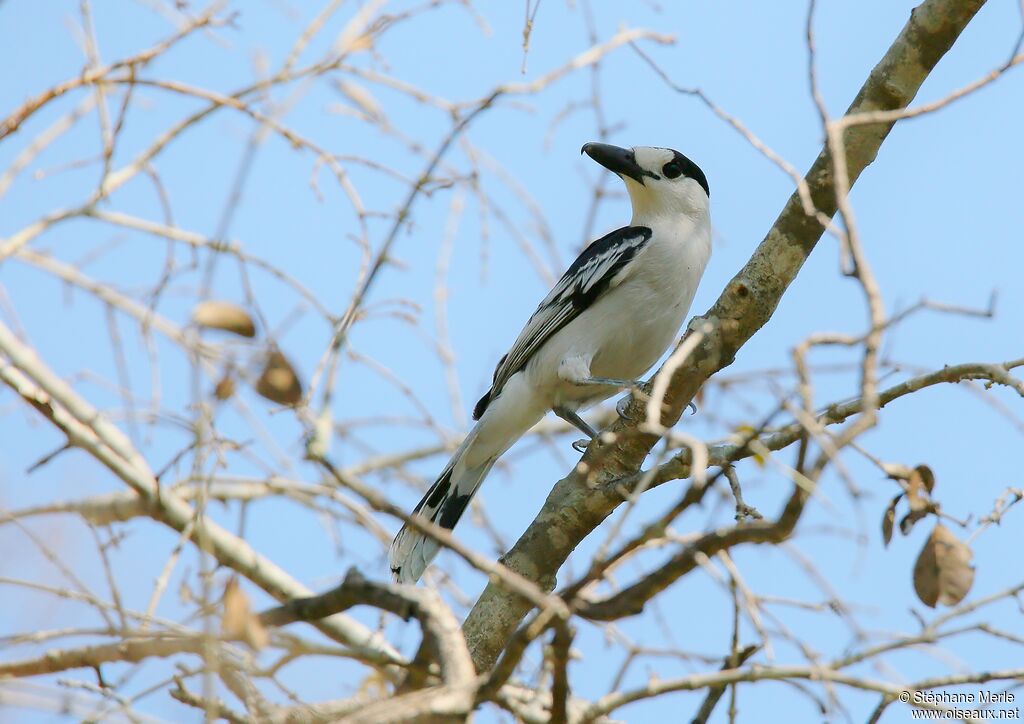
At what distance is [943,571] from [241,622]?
5.52ft

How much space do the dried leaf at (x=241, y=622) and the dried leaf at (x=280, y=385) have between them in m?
0.53

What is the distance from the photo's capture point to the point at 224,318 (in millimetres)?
2805

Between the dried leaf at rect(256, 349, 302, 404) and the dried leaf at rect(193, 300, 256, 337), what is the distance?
0.42 feet

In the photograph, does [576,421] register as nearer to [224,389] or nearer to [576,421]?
[576,421]

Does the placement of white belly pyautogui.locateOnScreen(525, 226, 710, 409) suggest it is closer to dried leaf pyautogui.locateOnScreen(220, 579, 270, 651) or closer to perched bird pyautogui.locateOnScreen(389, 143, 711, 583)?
perched bird pyautogui.locateOnScreen(389, 143, 711, 583)

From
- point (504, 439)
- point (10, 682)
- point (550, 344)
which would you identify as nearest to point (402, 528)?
point (504, 439)

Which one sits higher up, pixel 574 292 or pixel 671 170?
pixel 671 170

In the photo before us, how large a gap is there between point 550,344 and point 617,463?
130 centimetres

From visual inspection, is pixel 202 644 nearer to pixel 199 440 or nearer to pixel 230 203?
pixel 199 440

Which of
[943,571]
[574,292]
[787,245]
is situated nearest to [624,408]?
[787,245]

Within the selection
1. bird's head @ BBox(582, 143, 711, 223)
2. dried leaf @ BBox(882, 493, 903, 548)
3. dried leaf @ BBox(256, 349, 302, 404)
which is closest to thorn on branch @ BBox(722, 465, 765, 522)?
dried leaf @ BBox(882, 493, 903, 548)

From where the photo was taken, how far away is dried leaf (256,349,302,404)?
2674 millimetres

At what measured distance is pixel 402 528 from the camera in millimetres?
4805

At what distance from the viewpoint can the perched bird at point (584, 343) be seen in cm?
538
